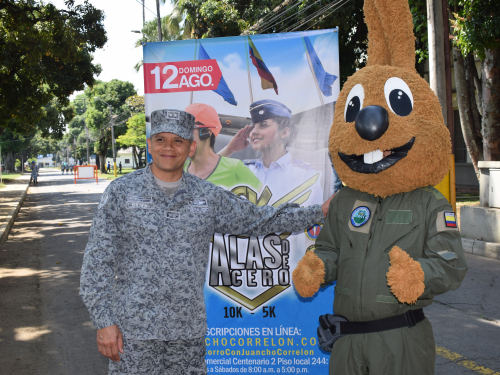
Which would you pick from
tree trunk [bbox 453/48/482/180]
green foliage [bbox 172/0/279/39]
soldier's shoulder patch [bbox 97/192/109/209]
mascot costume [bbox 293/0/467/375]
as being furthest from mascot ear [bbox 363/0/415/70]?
green foliage [bbox 172/0/279/39]

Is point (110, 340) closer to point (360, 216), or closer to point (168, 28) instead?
point (360, 216)

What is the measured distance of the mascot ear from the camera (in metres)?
2.18

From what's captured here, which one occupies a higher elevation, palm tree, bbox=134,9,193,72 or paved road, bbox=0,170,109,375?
palm tree, bbox=134,9,193,72

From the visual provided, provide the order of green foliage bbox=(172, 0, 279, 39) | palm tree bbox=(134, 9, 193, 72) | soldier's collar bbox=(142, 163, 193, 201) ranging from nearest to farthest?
soldier's collar bbox=(142, 163, 193, 201)
green foliage bbox=(172, 0, 279, 39)
palm tree bbox=(134, 9, 193, 72)

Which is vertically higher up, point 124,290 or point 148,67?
point 148,67

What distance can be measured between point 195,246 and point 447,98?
4.98m

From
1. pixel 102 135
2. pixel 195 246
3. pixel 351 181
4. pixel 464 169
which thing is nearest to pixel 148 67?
pixel 195 246

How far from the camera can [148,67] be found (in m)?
3.05

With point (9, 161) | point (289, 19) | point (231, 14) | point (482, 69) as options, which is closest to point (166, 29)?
point (231, 14)

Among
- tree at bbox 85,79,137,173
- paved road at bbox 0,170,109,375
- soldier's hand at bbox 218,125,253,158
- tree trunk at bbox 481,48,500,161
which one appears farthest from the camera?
tree at bbox 85,79,137,173

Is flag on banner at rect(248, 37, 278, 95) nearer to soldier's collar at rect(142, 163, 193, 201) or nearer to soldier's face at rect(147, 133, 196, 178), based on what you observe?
soldier's face at rect(147, 133, 196, 178)

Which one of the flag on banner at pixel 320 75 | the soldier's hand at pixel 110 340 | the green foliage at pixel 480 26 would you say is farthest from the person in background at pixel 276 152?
the green foliage at pixel 480 26

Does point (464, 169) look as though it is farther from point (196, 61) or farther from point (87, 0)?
point (196, 61)

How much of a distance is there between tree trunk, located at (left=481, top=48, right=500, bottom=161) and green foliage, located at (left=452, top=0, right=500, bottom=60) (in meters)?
1.56
